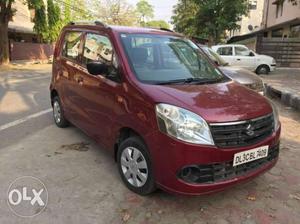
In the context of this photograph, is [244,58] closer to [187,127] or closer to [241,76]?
[241,76]

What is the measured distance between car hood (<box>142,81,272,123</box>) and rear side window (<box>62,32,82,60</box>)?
218 cm

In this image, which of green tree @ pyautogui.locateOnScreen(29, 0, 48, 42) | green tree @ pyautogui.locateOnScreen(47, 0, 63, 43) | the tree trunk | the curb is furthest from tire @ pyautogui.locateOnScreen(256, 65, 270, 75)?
green tree @ pyautogui.locateOnScreen(47, 0, 63, 43)

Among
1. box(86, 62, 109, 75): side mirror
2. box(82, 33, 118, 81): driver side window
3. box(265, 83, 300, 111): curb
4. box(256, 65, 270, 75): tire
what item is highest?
box(82, 33, 118, 81): driver side window

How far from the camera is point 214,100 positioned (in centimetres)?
360

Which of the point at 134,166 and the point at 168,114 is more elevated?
the point at 168,114

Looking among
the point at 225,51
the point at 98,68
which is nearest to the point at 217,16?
the point at 225,51

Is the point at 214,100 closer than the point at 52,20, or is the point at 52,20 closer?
the point at 214,100

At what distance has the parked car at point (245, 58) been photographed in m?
18.2

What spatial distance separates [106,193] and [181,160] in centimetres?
116

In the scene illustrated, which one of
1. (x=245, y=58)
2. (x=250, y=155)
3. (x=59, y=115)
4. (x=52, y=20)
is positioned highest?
(x=52, y=20)

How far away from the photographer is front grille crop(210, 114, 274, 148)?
329cm

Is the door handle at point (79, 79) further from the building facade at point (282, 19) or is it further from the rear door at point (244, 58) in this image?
the building facade at point (282, 19)

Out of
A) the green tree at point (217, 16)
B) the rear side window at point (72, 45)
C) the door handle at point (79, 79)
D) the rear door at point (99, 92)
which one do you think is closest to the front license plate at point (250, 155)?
the rear door at point (99, 92)

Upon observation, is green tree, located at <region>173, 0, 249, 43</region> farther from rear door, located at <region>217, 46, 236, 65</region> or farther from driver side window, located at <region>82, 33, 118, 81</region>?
driver side window, located at <region>82, 33, 118, 81</region>
